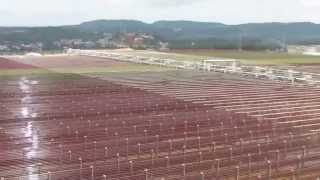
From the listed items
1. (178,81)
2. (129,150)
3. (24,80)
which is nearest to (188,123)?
(129,150)

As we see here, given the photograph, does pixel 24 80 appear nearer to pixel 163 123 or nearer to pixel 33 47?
pixel 163 123

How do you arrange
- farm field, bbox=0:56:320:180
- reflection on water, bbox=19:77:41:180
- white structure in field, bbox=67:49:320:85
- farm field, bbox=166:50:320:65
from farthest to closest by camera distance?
farm field, bbox=166:50:320:65
white structure in field, bbox=67:49:320:85
farm field, bbox=0:56:320:180
reflection on water, bbox=19:77:41:180

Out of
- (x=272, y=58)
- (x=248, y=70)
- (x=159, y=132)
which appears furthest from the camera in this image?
(x=272, y=58)

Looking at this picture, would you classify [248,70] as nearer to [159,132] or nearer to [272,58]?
[159,132]

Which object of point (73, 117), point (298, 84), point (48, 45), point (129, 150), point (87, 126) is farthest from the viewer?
point (48, 45)

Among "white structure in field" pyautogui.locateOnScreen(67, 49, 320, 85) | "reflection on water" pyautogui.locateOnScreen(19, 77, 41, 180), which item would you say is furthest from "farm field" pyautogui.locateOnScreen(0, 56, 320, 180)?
"white structure in field" pyautogui.locateOnScreen(67, 49, 320, 85)

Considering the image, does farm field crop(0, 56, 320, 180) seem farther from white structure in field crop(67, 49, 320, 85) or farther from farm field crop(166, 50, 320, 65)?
farm field crop(166, 50, 320, 65)

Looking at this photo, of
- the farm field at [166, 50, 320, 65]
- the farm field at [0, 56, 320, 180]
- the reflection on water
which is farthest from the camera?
the farm field at [166, 50, 320, 65]

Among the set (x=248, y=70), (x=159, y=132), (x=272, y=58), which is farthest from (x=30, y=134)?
→ (x=272, y=58)
